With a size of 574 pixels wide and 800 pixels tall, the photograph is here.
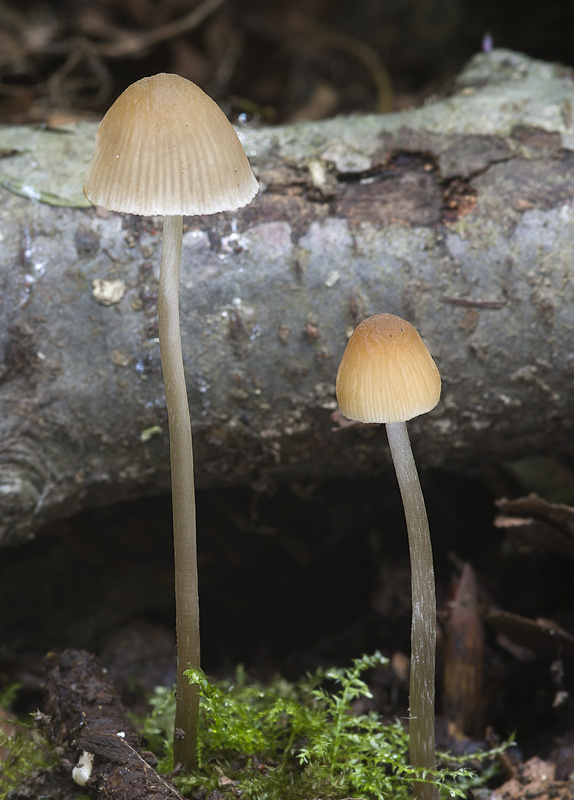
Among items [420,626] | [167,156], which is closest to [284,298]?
[167,156]

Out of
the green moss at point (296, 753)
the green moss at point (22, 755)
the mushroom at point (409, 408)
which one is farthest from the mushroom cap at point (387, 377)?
the green moss at point (22, 755)

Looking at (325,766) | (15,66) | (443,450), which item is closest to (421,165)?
(443,450)

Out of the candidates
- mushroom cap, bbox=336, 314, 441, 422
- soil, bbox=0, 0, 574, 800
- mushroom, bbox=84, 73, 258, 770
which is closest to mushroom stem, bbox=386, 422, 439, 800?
mushroom cap, bbox=336, 314, 441, 422

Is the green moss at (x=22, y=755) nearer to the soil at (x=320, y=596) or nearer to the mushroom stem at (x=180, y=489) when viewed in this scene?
the soil at (x=320, y=596)

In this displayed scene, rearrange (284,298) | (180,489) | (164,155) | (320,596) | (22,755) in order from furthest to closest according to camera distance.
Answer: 1. (320,596)
2. (284,298)
3. (22,755)
4. (180,489)
5. (164,155)

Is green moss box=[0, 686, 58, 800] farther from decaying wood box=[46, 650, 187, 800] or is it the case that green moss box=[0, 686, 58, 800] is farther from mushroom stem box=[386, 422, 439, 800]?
mushroom stem box=[386, 422, 439, 800]

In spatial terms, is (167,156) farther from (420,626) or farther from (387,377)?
(420,626)

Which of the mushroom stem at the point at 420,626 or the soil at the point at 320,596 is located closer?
the mushroom stem at the point at 420,626
